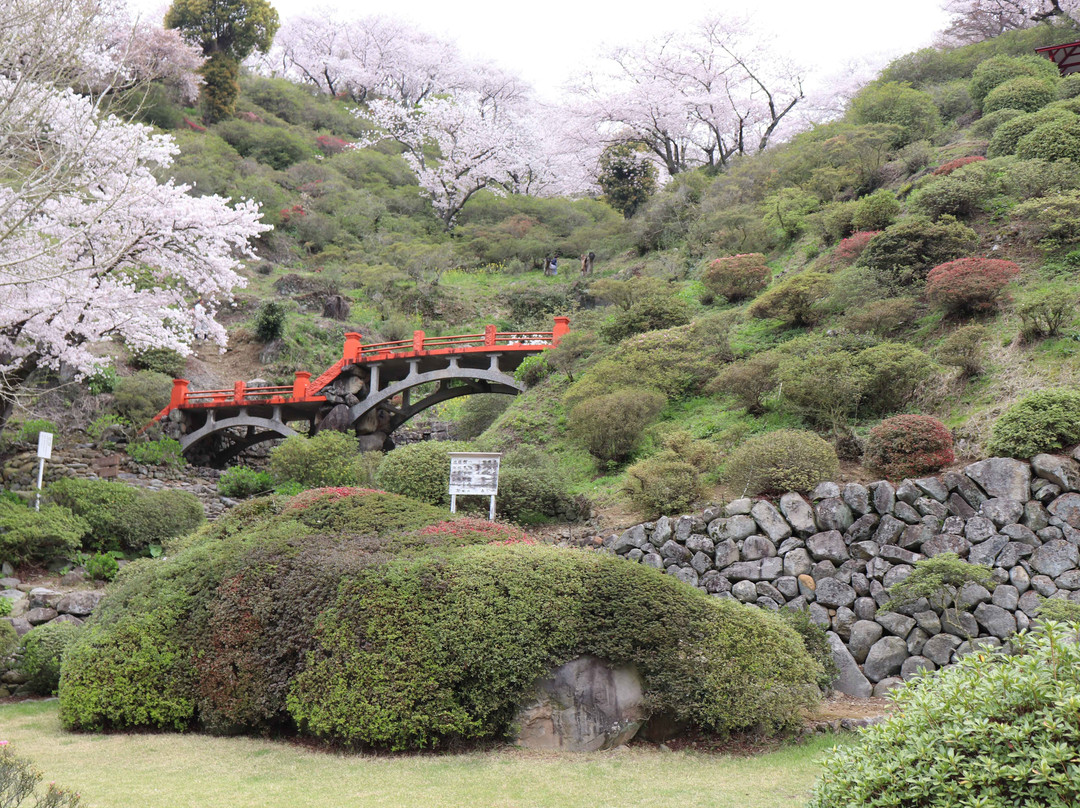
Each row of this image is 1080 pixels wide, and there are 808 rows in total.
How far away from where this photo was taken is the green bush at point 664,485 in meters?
10.5

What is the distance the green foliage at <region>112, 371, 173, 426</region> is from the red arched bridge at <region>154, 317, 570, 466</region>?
1.64ft

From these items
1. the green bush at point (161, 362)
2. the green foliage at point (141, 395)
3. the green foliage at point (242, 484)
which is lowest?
the green foliage at point (242, 484)

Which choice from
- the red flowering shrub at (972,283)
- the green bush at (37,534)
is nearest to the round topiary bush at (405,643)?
the green bush at (37,534)

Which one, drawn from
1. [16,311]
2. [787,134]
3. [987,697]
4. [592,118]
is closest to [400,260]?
[592,118]

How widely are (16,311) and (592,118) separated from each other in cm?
2556

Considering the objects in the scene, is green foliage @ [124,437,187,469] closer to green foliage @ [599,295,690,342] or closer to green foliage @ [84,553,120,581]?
green foliage @ [84,553,120,581]

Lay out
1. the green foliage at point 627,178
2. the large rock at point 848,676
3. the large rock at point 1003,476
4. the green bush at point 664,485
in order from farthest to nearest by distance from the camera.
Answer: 1. the green foliage at point 627,178
2. the green bush at point 664,485
3. the large rock at point 1003,476
4. the large rock at point 848,676

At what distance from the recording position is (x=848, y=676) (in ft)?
28.2

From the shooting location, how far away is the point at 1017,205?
14125 mm

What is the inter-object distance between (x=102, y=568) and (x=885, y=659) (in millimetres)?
12938

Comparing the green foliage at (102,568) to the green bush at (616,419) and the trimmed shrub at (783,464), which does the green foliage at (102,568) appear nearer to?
the green bush at (616,419)

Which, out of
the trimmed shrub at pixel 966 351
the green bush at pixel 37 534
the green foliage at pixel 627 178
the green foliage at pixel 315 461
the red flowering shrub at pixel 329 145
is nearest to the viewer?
the trimmed shrub at pixel 966 351

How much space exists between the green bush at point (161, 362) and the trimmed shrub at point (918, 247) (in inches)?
826

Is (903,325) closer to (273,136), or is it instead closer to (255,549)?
(255,549)
